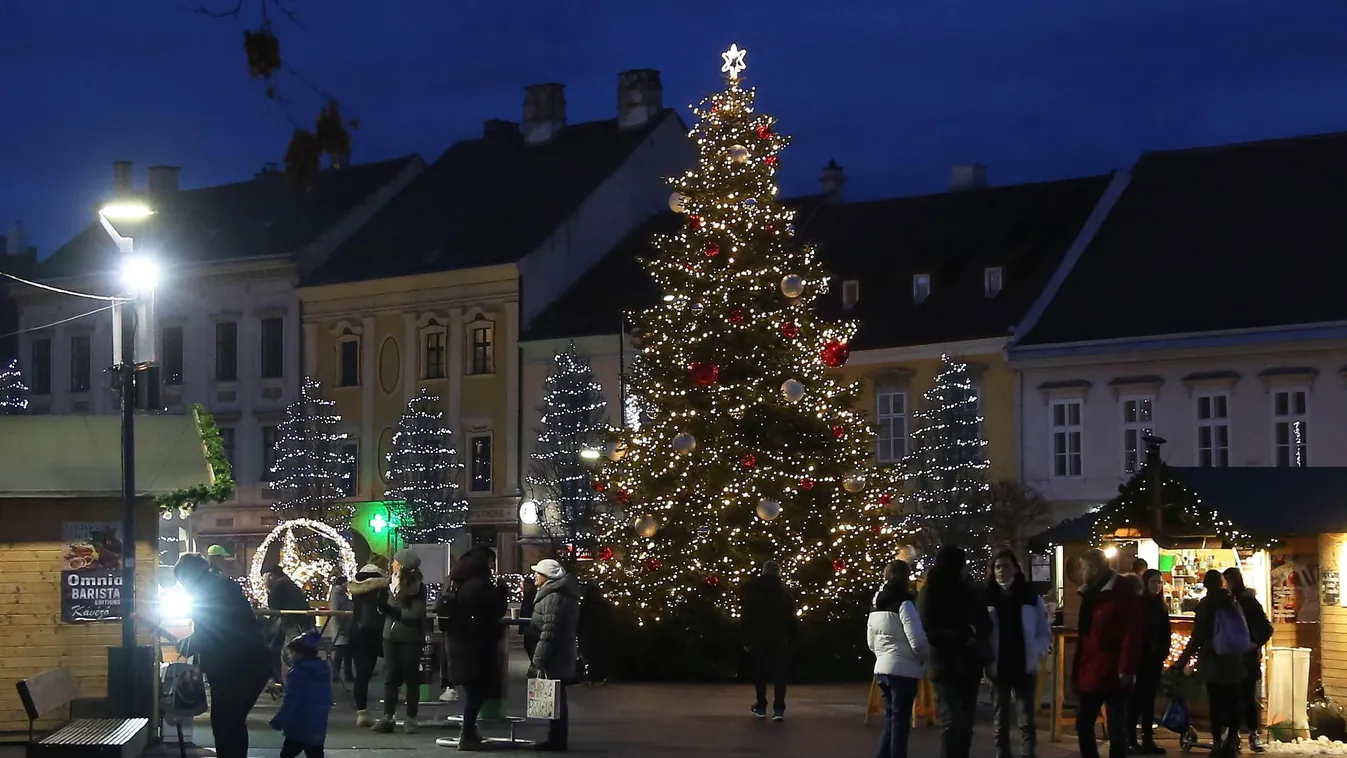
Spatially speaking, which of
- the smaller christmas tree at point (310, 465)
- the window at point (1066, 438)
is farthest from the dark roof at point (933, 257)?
the smaller christmas tree at point (310, 465)

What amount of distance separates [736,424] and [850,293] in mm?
25947

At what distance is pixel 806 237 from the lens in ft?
197

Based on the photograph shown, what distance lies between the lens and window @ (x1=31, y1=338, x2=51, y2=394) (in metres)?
73.9

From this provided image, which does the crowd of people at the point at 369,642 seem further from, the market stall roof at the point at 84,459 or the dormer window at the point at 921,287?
the dormer window at the point at 921,287

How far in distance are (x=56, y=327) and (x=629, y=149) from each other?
65.8 feet

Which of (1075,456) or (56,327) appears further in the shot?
(56,327)

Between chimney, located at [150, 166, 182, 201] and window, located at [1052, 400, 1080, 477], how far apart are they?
3196 cm

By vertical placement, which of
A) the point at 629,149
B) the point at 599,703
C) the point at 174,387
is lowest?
the point at 599,703

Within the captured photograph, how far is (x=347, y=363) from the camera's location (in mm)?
67125

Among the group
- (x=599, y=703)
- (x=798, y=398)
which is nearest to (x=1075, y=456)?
(x=798, y=398)

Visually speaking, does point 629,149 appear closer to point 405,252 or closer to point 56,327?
point 405,252

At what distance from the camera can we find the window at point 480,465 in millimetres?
63562

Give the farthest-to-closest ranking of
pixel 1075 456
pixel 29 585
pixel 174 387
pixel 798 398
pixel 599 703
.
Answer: pixel 174 387
pixel 1075 456
pixel 798 398
pixel 599 703
pixel 29 585

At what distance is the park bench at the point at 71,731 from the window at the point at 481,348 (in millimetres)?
43496
